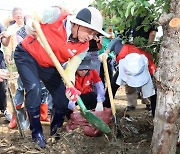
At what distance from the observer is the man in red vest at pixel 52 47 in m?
2.83

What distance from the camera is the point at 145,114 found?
4.44 metres

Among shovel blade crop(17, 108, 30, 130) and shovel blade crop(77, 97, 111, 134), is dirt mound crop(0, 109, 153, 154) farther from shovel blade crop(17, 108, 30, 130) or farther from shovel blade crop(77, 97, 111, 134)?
shovel blade crop(17, 108, 30, 130)

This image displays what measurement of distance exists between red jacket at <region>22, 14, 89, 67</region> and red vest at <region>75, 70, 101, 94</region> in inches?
33.2

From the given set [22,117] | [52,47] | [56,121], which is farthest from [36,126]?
[22,117]

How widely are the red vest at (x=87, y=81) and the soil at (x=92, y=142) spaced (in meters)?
0.59

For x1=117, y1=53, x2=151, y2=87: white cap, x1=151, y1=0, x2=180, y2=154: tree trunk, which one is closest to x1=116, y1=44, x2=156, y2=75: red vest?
x1=117, y1=53, x2=151, y2=87: white cap

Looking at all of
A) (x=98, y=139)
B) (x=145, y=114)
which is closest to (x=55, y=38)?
(x=98, y=139)

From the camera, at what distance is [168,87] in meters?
2.54

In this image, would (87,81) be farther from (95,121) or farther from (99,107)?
(95,121)

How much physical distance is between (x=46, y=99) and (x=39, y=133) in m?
1.14

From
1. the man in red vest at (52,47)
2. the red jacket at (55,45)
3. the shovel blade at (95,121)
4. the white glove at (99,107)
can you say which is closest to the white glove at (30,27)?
the man in red vest at (52,47)

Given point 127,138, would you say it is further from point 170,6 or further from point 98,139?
point 170,6

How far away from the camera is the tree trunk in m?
2.52

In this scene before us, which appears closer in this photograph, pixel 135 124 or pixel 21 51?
pixel 21 51
